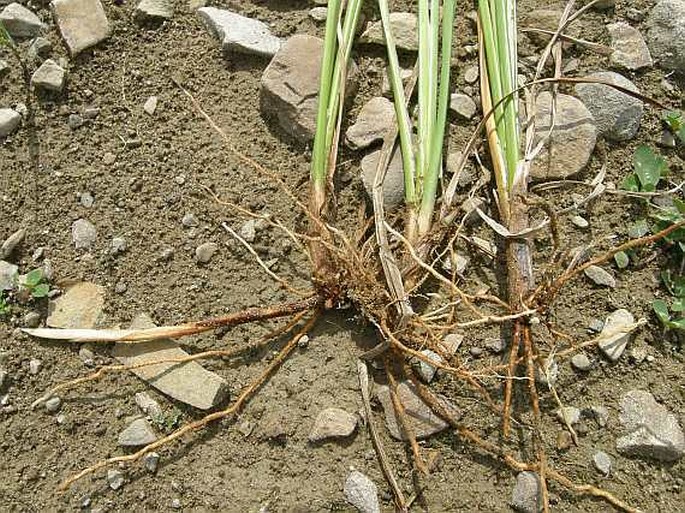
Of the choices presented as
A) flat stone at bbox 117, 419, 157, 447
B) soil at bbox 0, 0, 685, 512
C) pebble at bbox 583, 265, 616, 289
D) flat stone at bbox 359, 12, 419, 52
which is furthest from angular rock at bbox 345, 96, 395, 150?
flat stone at bbox 117, 419, 157, 447

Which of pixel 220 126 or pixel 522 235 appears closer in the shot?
pixel 522 235

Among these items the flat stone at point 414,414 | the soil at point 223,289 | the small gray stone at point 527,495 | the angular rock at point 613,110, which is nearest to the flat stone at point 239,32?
the soil at point 223,289

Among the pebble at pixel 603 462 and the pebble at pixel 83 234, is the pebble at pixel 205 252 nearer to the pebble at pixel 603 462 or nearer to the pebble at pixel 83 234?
the pebble at pixel 83 234

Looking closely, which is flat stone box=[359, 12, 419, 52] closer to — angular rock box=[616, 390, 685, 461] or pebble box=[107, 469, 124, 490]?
angular rock box=[616, 390, 685, 461]

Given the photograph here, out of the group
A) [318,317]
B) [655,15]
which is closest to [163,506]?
[318,317]

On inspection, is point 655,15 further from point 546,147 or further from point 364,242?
point 364,242
